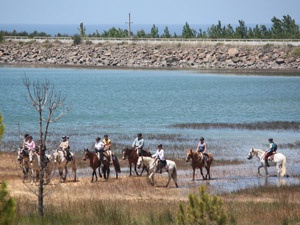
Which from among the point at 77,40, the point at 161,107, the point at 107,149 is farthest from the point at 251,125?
the point at 77,40

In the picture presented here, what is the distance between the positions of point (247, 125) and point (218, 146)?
14287 millimetres

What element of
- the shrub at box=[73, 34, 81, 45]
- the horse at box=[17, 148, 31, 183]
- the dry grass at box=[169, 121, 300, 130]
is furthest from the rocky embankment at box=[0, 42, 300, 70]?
the horse at box=[17, 148, 31, 183]

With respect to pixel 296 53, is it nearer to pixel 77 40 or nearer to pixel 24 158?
pixel 77 40

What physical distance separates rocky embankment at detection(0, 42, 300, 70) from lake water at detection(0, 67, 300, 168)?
7.03 m

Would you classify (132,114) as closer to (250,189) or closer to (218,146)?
(218,146)

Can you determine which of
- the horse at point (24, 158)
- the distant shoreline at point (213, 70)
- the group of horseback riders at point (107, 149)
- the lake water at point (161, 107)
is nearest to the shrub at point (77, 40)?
the distant shoreline at point (213, 70)

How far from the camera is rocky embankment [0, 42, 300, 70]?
127 metres

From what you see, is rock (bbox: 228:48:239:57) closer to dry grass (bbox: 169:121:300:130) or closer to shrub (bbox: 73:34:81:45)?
shrub (bbox: 73:34:81:45)

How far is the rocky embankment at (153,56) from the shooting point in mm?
126938

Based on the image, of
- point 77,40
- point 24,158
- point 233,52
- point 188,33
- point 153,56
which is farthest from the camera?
point 188,33

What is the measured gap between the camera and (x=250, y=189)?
90.8 feet

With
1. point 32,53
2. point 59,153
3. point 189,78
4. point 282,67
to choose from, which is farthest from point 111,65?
point 59,153

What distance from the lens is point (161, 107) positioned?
258 feet

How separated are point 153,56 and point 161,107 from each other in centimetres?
6278
